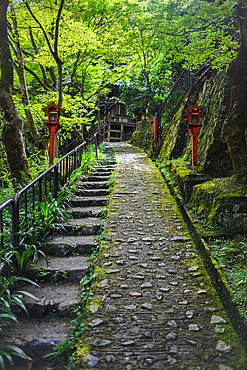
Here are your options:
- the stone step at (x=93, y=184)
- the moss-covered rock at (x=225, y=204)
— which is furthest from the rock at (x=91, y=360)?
the stone step at (x=93, y=184)

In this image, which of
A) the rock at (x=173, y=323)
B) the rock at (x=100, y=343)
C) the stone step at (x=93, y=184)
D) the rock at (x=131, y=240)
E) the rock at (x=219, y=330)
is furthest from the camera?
the stone step at (x=93, y=184)

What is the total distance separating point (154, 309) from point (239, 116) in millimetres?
3699

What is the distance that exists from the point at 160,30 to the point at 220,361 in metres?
5.56

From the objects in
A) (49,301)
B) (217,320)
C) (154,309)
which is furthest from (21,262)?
(217,320)

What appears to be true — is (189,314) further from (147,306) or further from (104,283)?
(104,283)

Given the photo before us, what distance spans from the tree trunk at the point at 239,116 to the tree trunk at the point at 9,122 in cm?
447

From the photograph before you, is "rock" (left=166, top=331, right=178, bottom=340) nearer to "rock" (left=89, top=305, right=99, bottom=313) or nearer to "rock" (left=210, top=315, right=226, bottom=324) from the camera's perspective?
"rock" (left=210, top=315, right=226, bottom=324)

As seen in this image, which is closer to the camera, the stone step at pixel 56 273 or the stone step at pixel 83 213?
the stone step at pixel 56 273

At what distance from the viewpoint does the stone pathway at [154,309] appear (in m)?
2.46

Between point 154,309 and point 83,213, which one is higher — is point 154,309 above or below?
below

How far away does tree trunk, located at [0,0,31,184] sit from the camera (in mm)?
5484

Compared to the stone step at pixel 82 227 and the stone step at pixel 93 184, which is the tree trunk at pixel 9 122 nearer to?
the stone step at pixel 82 227

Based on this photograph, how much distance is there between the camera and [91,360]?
2434 mm

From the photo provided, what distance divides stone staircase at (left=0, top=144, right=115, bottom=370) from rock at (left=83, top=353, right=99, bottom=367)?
372 millimetres
